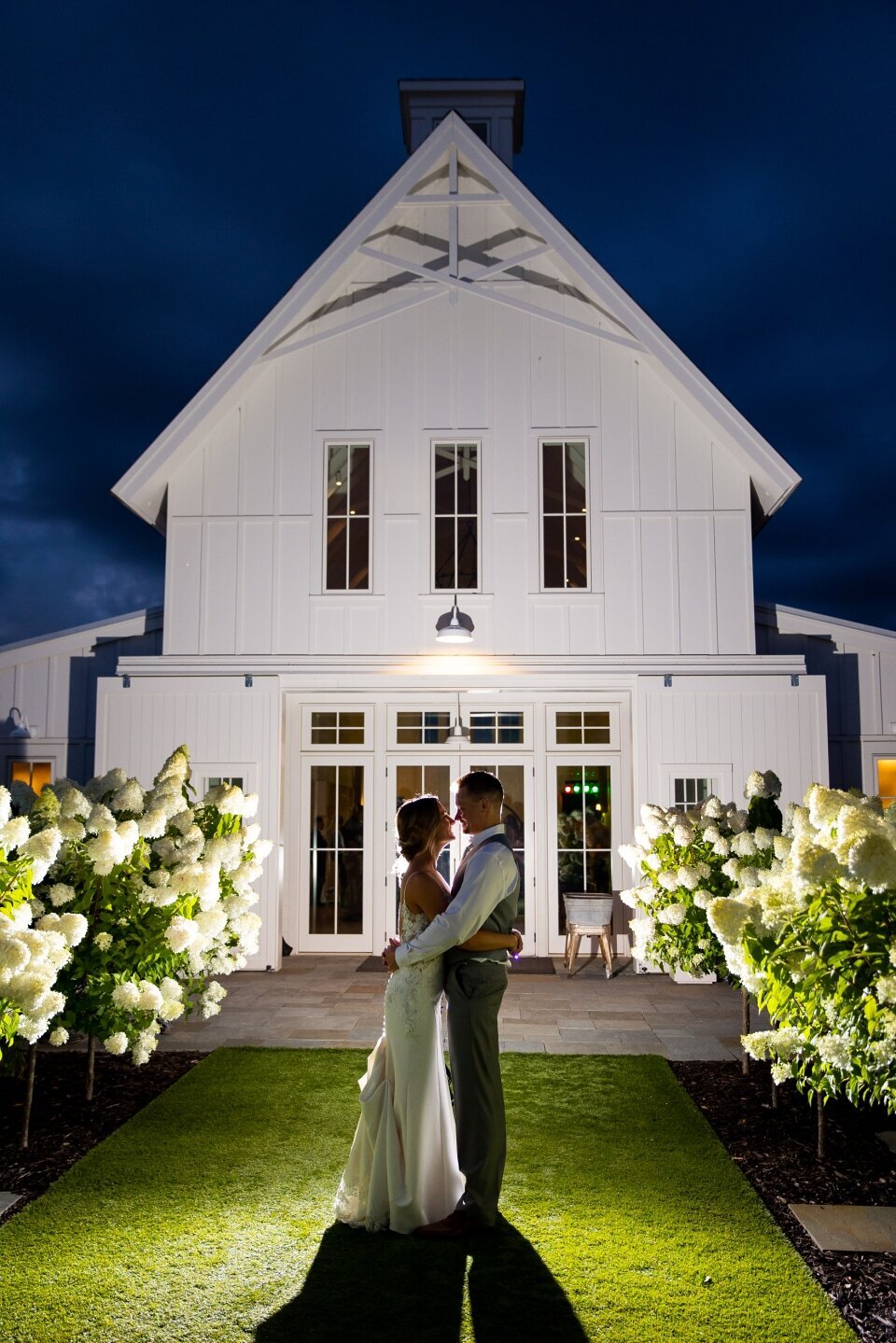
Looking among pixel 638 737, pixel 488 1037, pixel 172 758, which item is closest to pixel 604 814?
pixel 638 737

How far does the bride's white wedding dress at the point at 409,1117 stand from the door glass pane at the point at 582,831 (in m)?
7.29

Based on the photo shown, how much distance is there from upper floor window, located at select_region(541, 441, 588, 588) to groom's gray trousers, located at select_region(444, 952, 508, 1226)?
770cm

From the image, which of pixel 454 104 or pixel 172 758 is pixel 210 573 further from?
pixel 454 104

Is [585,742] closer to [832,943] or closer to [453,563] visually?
[453,563]

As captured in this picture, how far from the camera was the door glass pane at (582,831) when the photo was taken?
38.2 ft

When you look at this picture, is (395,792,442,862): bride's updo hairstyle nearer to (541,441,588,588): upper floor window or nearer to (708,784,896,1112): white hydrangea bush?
(708,784,896,1112): white hydrangea bush

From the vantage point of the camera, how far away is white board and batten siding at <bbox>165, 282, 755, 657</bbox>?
11.5 metres

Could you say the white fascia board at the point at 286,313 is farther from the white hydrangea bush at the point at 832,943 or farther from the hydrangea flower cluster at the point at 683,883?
the white hydrangea bush at the point at 832,943

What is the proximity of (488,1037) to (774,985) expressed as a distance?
1.21 metres

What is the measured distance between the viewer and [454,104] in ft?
48.2

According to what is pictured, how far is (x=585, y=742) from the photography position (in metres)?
11.9

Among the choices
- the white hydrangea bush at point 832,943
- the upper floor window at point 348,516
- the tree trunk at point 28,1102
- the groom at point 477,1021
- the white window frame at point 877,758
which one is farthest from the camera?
the white window frame at point 877,758

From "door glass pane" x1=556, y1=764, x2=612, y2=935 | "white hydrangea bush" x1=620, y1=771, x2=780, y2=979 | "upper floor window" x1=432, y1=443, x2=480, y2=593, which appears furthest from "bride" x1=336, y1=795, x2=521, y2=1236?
"upper floor window" x1=432, y1=443, x2=480, y2=593

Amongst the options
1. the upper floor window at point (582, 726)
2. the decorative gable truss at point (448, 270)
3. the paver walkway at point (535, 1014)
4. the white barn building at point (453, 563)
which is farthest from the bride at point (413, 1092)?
the decorative gable truss at point (448, 270)
